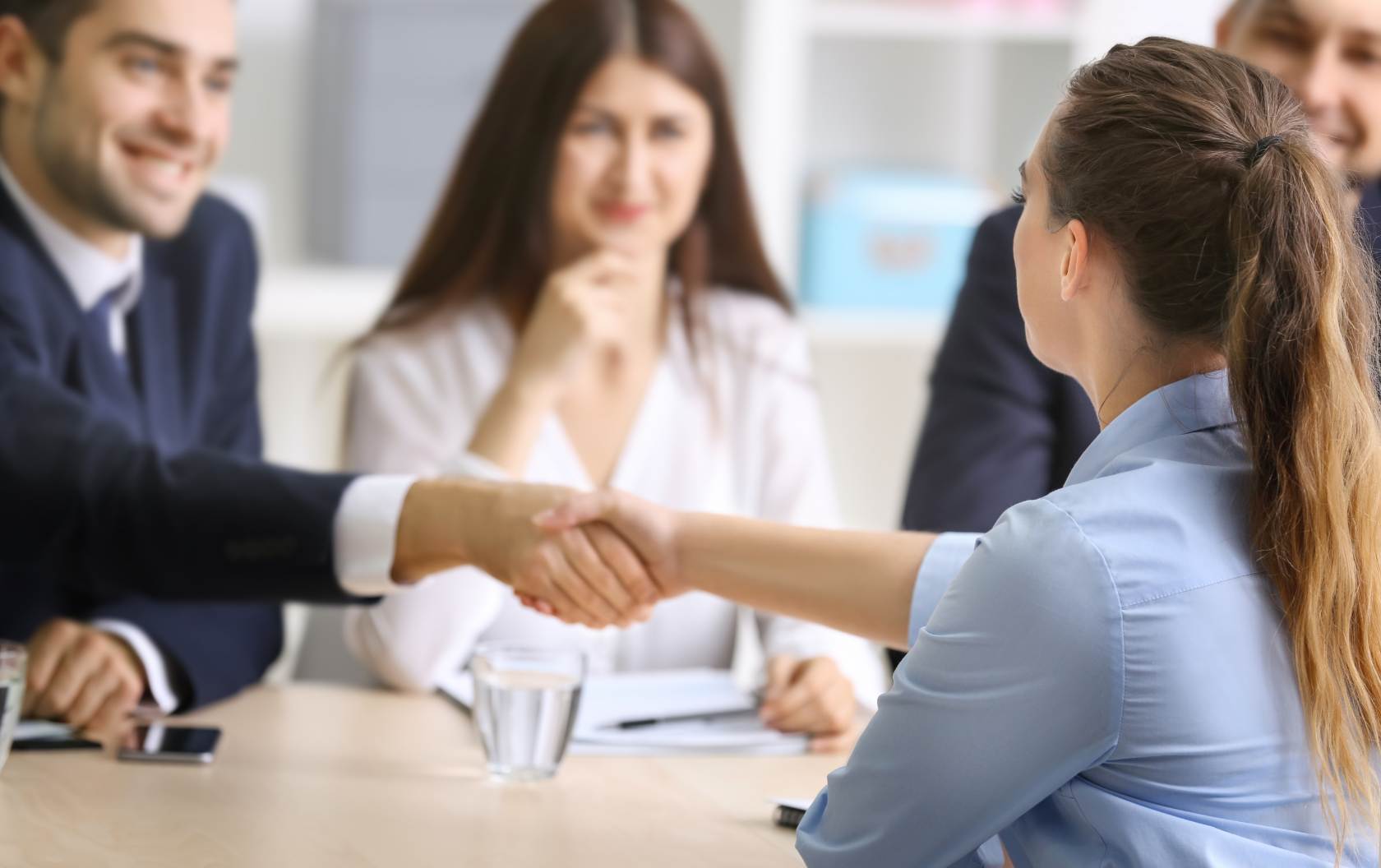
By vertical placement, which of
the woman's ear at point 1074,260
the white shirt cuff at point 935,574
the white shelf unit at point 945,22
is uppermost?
the white shelf unit at point 945,22

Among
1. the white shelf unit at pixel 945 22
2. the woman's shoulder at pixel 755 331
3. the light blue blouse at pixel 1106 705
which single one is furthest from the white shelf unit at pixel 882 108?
the light blue blouse at pixel 1106 705

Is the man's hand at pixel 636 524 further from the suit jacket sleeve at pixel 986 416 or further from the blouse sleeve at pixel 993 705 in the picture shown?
the blouse sleeve at pixel 993 705

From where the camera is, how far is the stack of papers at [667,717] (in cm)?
134

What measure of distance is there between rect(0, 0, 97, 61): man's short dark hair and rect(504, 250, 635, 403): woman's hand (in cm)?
63

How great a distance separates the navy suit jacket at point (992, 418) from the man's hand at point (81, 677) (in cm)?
80

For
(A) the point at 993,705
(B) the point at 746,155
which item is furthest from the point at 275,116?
(A) the point at 993,705

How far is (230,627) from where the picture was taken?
60.6 inches

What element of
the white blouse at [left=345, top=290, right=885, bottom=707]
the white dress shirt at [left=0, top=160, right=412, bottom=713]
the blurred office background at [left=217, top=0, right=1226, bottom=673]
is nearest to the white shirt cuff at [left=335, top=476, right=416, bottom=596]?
the white dress shirt at [left=0, top=160, right=412, bottom=713]

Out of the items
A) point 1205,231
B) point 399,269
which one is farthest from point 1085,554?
point 399,269

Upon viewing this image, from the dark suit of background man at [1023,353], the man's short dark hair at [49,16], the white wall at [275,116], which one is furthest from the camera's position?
the white wall at [275,116]

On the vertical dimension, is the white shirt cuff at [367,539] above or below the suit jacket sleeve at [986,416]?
below

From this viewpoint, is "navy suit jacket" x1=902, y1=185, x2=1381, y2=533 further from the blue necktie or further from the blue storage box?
the blue storage box

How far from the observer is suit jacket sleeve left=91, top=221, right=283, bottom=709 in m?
1.43

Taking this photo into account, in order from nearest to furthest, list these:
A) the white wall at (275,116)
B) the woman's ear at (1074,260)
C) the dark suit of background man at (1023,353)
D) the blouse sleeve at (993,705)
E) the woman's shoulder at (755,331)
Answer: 1. the blouse sleeve at (993,705)
2. the woman's ear at (1074,260)
3. the dark suit of background man at (1023,353)
4. the woman's shoulder at (755,331)
5. the white wall at (275,116)
